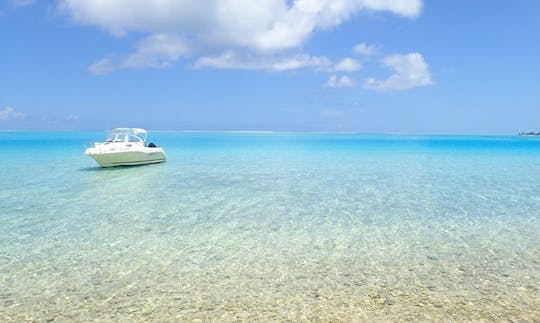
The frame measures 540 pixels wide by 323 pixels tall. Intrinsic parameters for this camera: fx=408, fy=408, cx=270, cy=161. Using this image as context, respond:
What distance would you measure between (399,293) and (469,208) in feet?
22.5

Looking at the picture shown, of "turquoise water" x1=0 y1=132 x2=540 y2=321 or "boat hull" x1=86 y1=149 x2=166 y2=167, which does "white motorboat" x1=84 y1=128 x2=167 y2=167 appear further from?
Result: "turquoise water" x1=0 y1=132 x2=540 y2=321

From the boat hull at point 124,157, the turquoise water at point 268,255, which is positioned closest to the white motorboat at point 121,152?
the boat hull at point 124,157

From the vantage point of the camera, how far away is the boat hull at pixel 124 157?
831 inches

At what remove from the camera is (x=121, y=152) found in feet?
71.1

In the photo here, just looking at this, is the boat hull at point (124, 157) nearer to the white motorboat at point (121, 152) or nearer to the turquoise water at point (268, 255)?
the white motorboat at point (121, 152)

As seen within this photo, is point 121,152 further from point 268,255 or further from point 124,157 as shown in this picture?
point 268,255

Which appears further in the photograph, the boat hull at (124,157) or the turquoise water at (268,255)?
the boat hull at (124,157)

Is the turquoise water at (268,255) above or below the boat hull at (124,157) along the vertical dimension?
below

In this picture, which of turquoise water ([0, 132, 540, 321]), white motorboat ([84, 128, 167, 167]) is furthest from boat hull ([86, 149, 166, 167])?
turquoise water ([0, 132, 540, 321])

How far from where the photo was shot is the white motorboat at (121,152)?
21.2 meters

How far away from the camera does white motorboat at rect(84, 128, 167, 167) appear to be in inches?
833

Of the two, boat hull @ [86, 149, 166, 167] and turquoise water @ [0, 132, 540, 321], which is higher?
boat hull @ [86, 149, 166, 167]

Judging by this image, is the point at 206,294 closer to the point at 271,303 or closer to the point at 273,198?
the point at 271,303

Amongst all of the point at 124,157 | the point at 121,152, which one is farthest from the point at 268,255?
the point at 124,157
